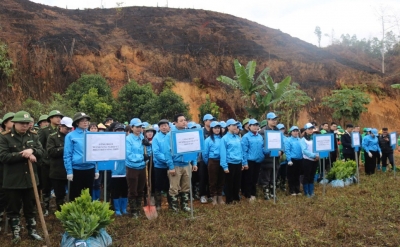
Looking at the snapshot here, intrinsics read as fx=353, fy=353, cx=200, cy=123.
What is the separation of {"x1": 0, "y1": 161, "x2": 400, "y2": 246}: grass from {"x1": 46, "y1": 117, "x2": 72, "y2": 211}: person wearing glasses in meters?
0.55

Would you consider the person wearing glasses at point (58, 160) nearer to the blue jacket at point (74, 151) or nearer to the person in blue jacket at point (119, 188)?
the blue jacket at point (74, 151)

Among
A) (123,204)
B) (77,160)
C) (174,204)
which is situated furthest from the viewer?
(123,204)

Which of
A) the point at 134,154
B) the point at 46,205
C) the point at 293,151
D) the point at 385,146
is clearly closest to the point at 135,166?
the point at 134,154

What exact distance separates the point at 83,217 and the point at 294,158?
17.9 ft

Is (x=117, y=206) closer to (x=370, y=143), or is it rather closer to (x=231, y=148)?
(x=231, y=148)

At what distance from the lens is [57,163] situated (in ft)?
19.4

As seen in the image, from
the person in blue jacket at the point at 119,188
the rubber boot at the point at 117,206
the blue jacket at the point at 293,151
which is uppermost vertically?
the blue jacket at the point at 293,151

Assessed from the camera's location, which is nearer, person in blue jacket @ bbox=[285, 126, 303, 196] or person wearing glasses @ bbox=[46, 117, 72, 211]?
person wearing glasses @ bbox=[46, 117, 72, 211]

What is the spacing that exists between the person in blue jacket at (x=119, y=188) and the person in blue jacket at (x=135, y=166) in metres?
0.45

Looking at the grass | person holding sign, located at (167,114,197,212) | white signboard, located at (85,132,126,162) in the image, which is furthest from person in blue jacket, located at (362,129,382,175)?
white signboard, located at (85,132,126,162)

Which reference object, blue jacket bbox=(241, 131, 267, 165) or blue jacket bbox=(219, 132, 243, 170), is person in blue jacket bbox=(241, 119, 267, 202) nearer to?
blue jacket bbox=(241, 131, 267, 165)

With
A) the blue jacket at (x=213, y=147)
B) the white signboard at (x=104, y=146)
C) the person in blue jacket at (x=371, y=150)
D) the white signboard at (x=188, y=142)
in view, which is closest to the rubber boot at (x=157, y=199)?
the blue jacket at (x=213, y=147)

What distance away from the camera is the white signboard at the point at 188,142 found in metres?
6.15

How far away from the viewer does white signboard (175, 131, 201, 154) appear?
615 centimetres
